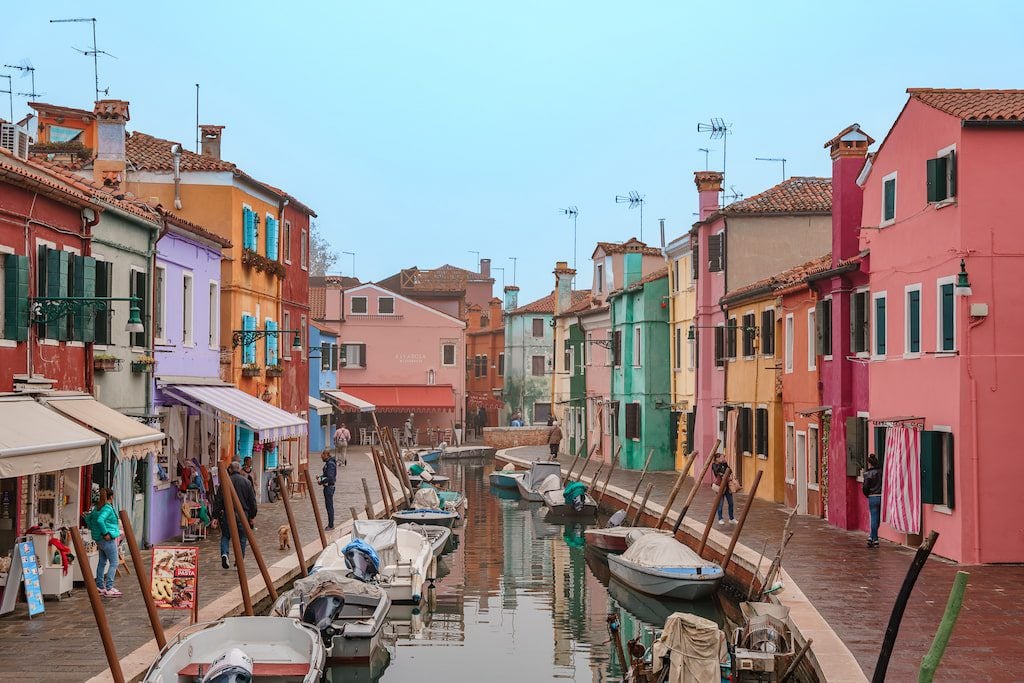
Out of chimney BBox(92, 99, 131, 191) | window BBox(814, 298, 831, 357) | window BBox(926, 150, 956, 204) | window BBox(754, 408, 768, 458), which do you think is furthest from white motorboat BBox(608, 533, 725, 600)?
chimney BBox(92, 99, 131, 191)

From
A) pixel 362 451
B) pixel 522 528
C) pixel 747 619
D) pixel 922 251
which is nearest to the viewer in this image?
pixel 747 619

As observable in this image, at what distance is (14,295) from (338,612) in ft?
20.6

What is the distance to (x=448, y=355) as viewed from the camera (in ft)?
241

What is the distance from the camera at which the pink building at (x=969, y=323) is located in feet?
70.0

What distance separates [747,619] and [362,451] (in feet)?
154

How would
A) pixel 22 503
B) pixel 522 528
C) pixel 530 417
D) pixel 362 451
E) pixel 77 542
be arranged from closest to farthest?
pixel 77 542 < pixel 22 503 < pixel 522 528 < pixel 362 451 < pixel 530 417

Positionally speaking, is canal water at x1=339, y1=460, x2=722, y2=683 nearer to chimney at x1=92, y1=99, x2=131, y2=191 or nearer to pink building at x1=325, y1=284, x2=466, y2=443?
chimney at x1=92, y1=99, x2=131, y2=191

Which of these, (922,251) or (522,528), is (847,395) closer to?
(922,251)

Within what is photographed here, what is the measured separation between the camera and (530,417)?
77.9 meters

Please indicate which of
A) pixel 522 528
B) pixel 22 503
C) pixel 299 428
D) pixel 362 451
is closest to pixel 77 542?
pixel 22 503

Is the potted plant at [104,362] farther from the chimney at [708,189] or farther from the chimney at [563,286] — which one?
the chimney at [563,286]

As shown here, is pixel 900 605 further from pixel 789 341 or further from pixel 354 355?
pixel 354 355

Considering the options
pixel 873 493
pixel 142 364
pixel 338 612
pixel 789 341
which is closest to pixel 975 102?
pixel 873 493

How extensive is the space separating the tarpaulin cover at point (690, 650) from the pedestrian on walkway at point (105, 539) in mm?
8068
